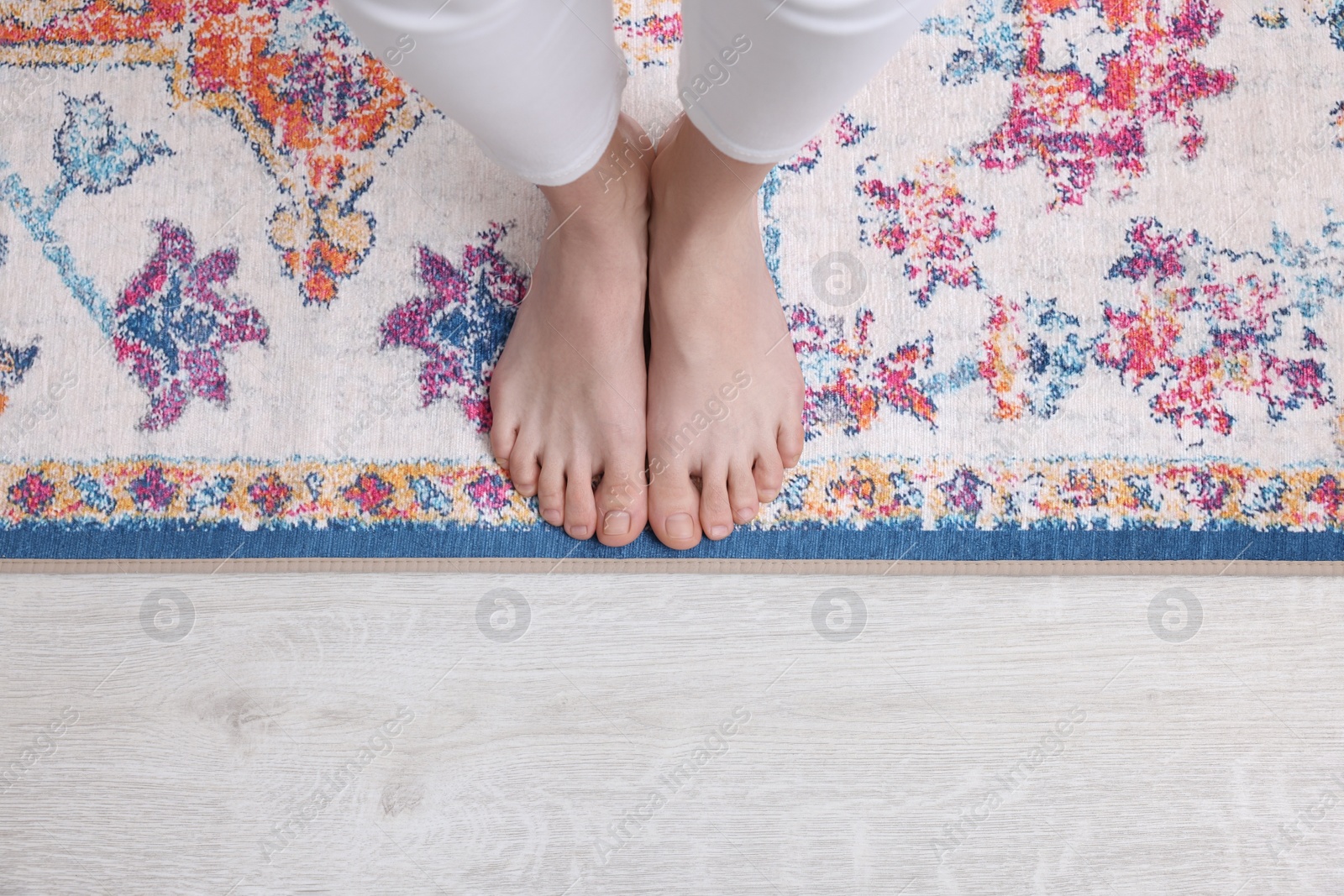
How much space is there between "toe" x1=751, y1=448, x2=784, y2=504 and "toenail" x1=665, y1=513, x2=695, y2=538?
0.06 metres

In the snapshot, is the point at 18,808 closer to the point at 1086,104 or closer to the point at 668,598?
the point at 668,598

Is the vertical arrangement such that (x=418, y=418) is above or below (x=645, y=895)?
above

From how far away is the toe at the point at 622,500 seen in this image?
72 centimetres

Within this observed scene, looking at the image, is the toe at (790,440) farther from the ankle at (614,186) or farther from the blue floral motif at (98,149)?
the blue floral motif at (98,149)

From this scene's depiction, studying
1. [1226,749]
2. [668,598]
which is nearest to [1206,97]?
[1226,749]

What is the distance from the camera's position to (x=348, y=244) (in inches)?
31.0

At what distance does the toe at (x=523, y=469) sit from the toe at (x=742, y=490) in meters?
0.16

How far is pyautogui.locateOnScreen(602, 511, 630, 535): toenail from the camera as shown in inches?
28.2

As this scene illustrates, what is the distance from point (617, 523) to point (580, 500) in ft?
0.12

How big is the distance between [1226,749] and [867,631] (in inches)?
12.1

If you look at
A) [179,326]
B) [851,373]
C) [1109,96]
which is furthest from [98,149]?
[1109,96]

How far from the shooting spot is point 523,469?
73 cm

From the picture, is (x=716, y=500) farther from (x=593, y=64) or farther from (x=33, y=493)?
(x=33, y=493)

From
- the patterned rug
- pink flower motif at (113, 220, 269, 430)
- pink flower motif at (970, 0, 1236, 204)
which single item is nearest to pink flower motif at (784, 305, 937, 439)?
the patterned rug
